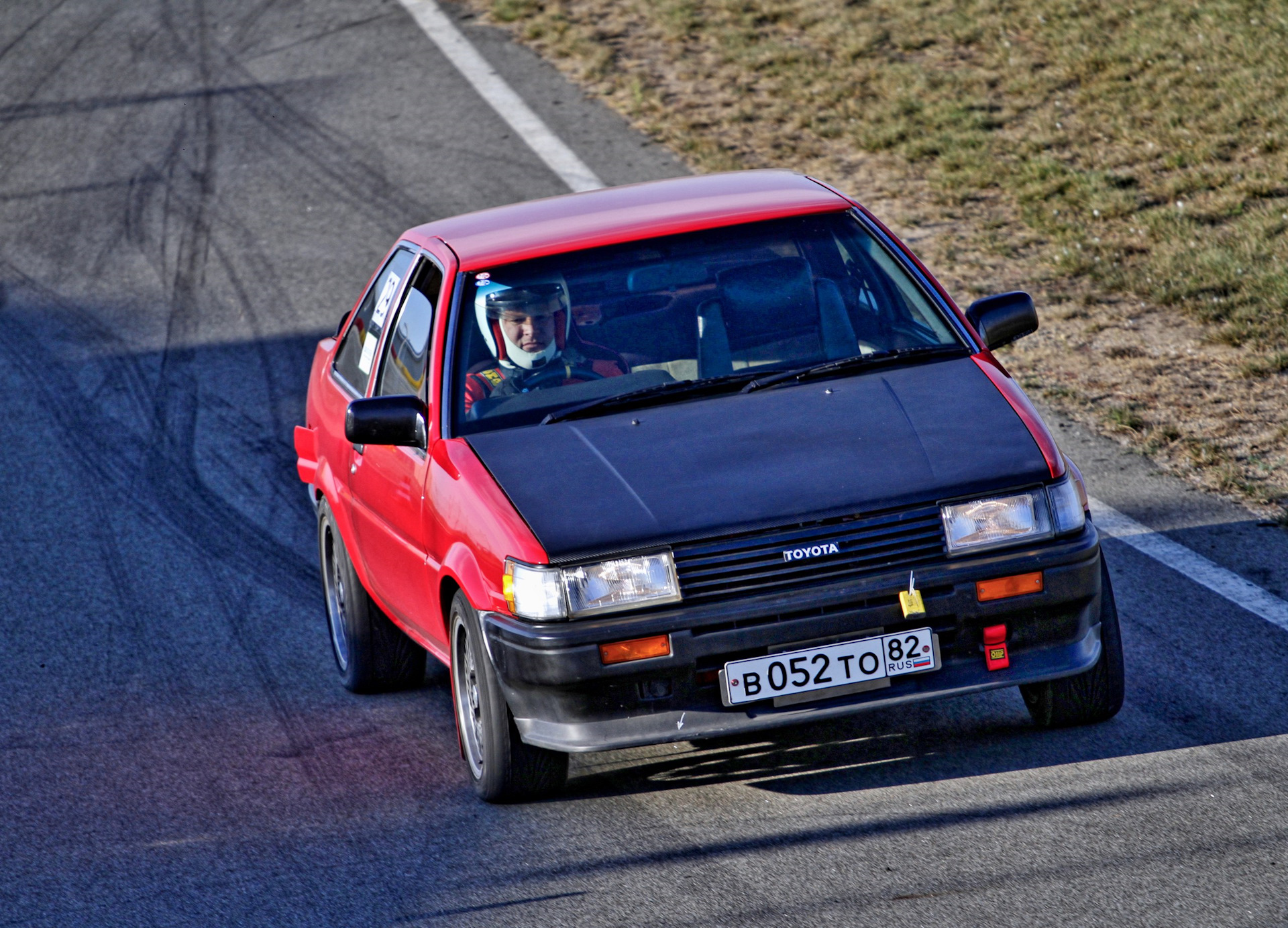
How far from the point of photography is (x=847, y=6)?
16.7m

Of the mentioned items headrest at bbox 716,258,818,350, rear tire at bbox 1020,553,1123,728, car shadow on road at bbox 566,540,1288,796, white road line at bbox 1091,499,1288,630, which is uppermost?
headrest at bbox 716,258,818,350

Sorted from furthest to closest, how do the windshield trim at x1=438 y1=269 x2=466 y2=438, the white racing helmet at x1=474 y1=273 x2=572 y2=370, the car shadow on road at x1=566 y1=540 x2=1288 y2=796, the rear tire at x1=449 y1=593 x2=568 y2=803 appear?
the white racing helmet at x1=474 y1=273 x2=572 y2=370 < the windshield trim at x1=438 y1=269 x2=466 y2=438 < the car shadow on road at x1=566 y1=540 x2=1288 y2=796 < the rear tire at x1=449 y1=593 x2=568 y2=803

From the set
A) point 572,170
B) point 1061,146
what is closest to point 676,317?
point 1061,146

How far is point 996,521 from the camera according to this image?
4969 mm

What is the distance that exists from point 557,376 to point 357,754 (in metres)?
1.52

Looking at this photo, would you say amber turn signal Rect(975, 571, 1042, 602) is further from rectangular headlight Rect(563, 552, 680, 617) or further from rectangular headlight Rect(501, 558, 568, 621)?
rectangular headlight Rect(501, 558, 568, 621)

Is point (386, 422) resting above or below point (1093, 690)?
above

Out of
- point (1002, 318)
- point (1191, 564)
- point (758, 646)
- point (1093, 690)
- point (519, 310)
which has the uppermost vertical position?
point (519, 310)

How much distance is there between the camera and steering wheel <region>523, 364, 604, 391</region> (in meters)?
5.71

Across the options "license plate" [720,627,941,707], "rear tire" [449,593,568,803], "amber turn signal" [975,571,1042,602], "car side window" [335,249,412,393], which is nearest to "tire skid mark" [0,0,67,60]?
"car side window" [335,249,412,393]

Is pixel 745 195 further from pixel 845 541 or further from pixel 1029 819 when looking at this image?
pixel 1029 819

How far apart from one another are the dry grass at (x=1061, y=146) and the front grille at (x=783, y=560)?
3.29 metres

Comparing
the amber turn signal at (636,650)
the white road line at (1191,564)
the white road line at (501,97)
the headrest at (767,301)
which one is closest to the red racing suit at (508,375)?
the headrest at (767,301)

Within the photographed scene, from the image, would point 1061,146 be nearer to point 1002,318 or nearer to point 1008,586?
point 1002,318
